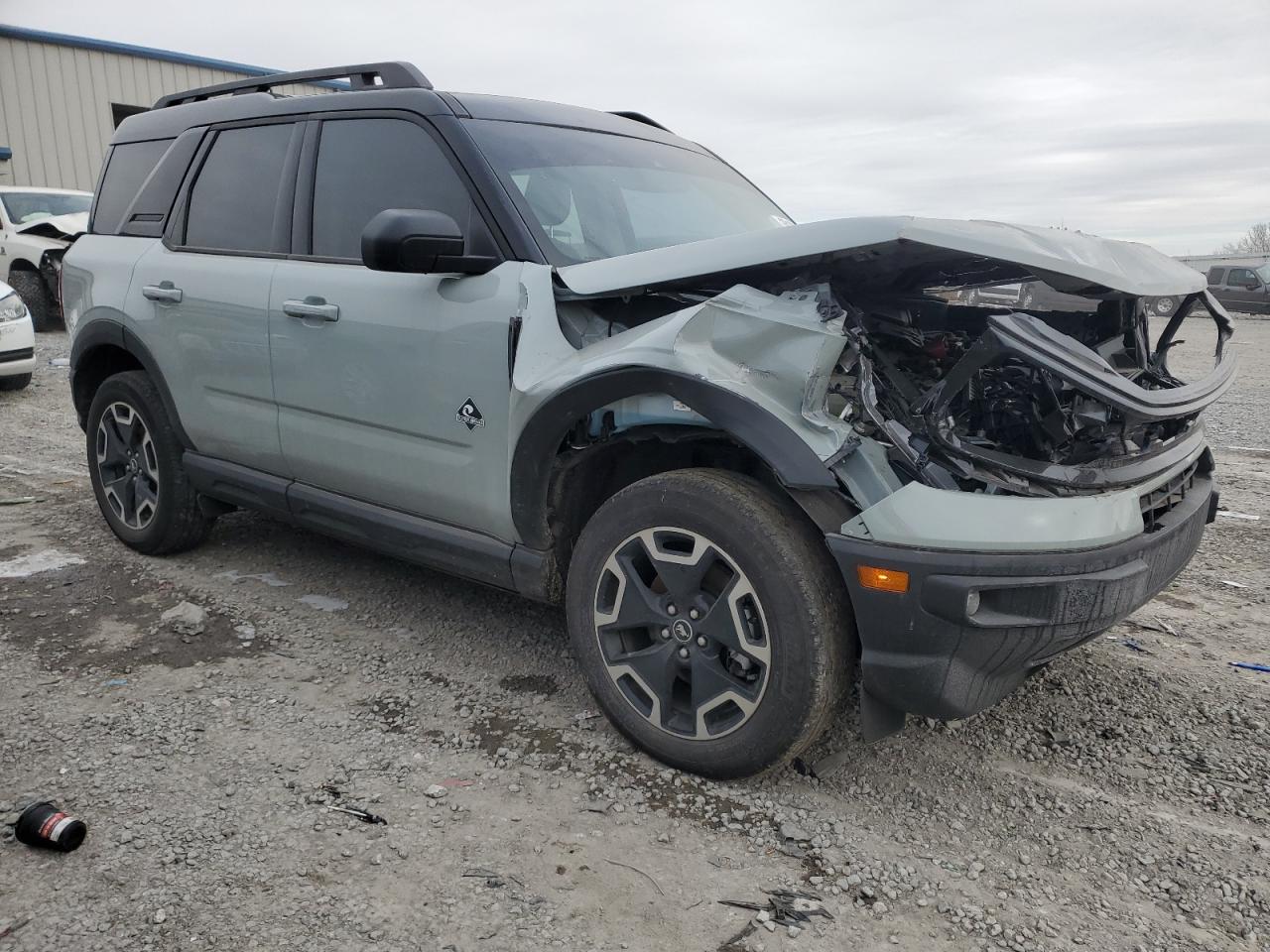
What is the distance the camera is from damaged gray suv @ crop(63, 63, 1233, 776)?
7.45ft

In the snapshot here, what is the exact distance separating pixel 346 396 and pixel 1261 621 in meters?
3.47

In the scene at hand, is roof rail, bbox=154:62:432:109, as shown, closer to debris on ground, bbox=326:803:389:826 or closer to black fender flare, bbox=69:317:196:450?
black fender flare, bbox=69:317:196:450

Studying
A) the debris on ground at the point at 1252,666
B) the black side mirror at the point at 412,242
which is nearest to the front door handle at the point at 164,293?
the black side mirror at the point at 412,242

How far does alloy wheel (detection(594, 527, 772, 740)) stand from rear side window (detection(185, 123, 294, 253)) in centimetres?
202

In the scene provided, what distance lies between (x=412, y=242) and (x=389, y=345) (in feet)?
1.61

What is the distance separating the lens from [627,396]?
2619mm

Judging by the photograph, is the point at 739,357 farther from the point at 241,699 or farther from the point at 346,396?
the point at 241,699

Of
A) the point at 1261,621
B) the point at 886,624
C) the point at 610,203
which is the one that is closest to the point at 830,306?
the point at 886,624

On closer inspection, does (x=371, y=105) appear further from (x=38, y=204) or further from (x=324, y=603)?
(x=38, y=204)

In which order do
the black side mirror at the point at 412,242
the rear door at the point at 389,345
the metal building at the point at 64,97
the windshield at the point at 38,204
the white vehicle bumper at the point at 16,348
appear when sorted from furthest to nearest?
the metal building at the point at 64,97, the windshield at the point at 38,204, the white vehicle bumper at the point at 16,348, the rear door at the point at 389,345, the black side mirror at the point at 412,242

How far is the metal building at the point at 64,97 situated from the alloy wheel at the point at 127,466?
53.3 ft

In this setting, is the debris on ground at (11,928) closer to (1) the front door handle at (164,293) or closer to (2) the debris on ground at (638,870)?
(2) the debris on ground at (638,870)

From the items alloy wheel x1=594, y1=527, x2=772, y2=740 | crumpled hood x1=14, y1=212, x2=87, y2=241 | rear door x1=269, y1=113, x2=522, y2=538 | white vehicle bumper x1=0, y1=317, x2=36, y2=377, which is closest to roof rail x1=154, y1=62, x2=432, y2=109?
rear door x1=269, y1=113, x2=522, y2=538

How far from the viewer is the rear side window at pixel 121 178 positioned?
438 centimetres
